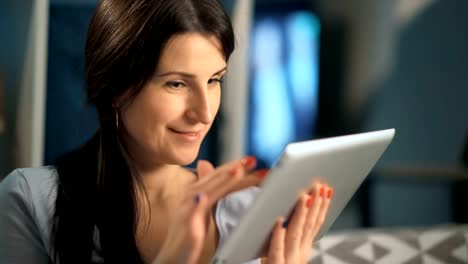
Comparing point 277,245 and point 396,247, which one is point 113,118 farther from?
point 396,247

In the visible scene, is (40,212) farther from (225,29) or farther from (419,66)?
(419,66)

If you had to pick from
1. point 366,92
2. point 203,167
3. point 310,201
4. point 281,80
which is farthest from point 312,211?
point 366,92

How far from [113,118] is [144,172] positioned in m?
0.10

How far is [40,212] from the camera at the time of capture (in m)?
0.94

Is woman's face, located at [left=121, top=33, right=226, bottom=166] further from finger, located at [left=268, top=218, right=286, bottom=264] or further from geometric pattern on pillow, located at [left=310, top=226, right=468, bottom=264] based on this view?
geometric pattern on pillow, located at [left=310, top=226, right=468, bottom=264]

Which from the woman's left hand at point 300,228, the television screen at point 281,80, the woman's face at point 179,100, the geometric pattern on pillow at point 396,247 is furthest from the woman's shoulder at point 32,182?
the television screen at point 281,80

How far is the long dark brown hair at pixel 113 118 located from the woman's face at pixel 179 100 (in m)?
0.01

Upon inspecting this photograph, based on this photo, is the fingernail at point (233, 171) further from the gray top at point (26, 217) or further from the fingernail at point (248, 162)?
the gray top at point (26, 217)

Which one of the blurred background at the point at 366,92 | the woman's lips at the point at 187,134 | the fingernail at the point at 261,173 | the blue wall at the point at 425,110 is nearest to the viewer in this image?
the fingernail at the point at 261,173

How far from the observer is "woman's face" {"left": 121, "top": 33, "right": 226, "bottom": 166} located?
858 mm

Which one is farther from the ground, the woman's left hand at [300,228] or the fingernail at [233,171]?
the fingernail at [233,171]

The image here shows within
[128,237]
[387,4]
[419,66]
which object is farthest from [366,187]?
[128,237]

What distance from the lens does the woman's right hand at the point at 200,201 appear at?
0.74m

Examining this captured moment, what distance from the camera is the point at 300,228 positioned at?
32.4 inches
